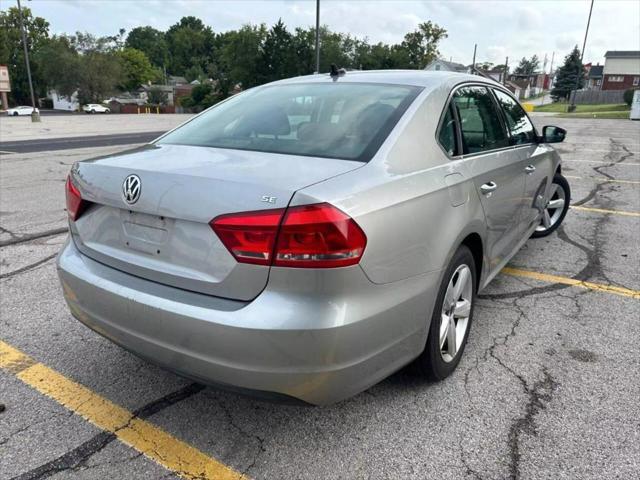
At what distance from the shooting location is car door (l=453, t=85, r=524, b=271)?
9.62 feet

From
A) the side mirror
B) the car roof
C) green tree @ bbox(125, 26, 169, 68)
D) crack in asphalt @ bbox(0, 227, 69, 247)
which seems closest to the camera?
the car roof

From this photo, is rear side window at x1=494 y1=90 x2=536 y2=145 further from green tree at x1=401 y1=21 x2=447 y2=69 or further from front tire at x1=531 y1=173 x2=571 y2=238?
green tree at x1=401 y1=21 x2=447 y2=69

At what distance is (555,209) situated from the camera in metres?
5.69

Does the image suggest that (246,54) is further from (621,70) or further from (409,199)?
(409,199)

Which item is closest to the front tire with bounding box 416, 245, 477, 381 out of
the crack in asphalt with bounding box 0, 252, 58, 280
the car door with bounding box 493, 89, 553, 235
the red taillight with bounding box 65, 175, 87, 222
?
the car door with bounding box 493, 89, 553, 235

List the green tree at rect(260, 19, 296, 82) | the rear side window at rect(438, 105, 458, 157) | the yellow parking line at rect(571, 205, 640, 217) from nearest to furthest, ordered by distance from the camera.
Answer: the rear side window at rect(438, 105, 458, 157) < the yellow parking line at rect(571, 205, 640, 217) < the green tree at rect(260, 19, 296, 82)

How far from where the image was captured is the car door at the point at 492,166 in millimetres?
2934

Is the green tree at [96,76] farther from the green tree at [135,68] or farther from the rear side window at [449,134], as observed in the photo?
the rear side window at [449,134]

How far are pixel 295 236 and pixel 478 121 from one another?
6.27 feet

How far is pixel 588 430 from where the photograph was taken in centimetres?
239

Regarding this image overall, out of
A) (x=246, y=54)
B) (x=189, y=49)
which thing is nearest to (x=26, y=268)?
(x=246, y=54)

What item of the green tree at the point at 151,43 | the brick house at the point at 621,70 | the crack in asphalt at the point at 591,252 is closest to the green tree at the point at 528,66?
the brick house at the point at 621,70

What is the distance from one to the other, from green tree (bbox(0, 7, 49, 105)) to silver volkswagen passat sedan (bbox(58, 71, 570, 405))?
8555 cm

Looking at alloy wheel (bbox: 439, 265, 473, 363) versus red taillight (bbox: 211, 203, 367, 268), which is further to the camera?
alloy wheel (bbox: 439, 265, 473, 363)
